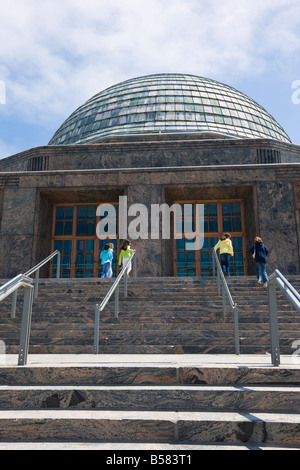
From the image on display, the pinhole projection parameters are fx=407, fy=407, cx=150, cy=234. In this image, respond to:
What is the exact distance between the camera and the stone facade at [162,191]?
9375mm

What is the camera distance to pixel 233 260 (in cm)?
1034

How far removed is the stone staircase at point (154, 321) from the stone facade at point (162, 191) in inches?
98.8

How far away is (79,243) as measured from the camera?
10.6 meters

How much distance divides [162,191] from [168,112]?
24.6 ft

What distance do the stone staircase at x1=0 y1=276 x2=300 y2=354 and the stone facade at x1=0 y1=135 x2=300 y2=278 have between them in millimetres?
2509

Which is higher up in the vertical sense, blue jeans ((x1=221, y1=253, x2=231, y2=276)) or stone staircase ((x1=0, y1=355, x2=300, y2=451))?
blue jeans ((x1=221, y1=253, x2=231, y2=276))

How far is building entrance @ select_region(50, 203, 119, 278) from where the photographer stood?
1052 cm

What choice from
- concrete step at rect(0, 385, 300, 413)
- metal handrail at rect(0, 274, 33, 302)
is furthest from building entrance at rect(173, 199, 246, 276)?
concrete step at rect(0, 385, 300, 413)

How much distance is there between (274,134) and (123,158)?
31.5ft

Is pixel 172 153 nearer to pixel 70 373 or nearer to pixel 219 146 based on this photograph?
pixel 219 146

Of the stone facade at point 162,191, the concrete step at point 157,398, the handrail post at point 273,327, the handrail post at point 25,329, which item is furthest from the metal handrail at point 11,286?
the stone facade at point 162,191

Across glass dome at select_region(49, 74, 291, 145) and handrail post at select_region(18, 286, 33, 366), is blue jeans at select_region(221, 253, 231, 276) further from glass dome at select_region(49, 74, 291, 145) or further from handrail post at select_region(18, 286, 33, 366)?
glass dome at select_region(49, 74, 291, 145)

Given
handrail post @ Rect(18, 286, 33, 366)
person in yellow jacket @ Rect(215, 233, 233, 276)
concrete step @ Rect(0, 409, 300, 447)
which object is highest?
person in yellow jacket @ Rect(215, 233, 233, 276)

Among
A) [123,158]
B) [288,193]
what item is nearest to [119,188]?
[123,158]
